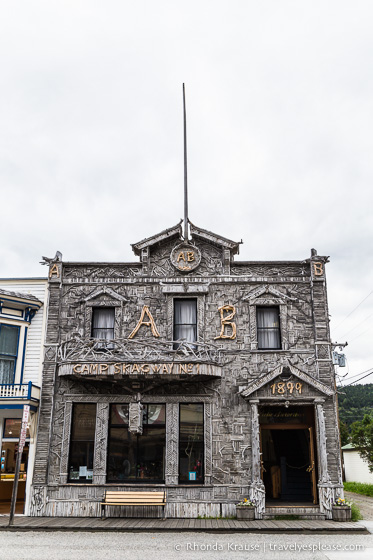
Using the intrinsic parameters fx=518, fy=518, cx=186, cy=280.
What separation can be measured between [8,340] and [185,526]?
28.9ft

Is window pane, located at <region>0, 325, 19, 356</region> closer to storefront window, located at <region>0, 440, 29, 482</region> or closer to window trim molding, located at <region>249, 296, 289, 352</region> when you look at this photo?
storefront window, located at <region>0, 440, 29, 482</region>

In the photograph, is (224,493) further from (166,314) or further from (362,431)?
(362,431)

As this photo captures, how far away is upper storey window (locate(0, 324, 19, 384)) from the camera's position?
719 inches

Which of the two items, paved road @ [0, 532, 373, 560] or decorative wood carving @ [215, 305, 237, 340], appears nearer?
paved road @ [0, 532, 373, 560]

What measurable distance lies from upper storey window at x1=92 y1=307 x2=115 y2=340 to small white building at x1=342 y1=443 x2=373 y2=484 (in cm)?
1995

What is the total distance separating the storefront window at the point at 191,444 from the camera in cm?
1720

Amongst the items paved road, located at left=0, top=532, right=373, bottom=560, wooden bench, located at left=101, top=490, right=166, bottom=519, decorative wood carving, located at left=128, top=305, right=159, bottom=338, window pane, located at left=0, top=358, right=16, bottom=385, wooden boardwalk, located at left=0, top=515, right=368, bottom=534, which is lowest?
paved road, located at left=0, top=532, right=373, bottom=560

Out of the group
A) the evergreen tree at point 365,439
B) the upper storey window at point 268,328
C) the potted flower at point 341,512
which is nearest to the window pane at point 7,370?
the upper storey window at point 268,328

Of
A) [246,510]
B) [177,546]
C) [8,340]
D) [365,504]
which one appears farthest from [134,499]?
[365,504]

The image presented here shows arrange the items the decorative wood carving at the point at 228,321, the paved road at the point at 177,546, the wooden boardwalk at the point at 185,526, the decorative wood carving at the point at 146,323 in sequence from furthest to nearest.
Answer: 1. the decorative wood carving at the point at 146,323
2. the decorative wood carving at the point at 228,321
3. the wooden boardwalk at the point at 185,526
4. the paved road at the point at 177,546

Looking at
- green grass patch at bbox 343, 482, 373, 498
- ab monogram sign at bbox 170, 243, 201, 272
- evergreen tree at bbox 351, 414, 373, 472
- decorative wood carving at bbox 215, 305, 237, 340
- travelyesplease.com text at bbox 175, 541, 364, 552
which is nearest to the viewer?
travelyesplease.com text at bbox 175, 541, 364, 552

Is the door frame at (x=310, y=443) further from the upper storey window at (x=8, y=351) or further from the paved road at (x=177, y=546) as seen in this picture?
the upper storey window at (x=8, y=351)

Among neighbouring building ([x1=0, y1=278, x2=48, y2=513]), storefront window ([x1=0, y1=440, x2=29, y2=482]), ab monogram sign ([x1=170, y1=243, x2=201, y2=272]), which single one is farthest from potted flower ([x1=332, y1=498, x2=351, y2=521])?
storefront window ([x1=0, y1=440, x2=29, y2=482])

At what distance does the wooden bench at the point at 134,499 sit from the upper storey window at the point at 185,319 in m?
4.99
